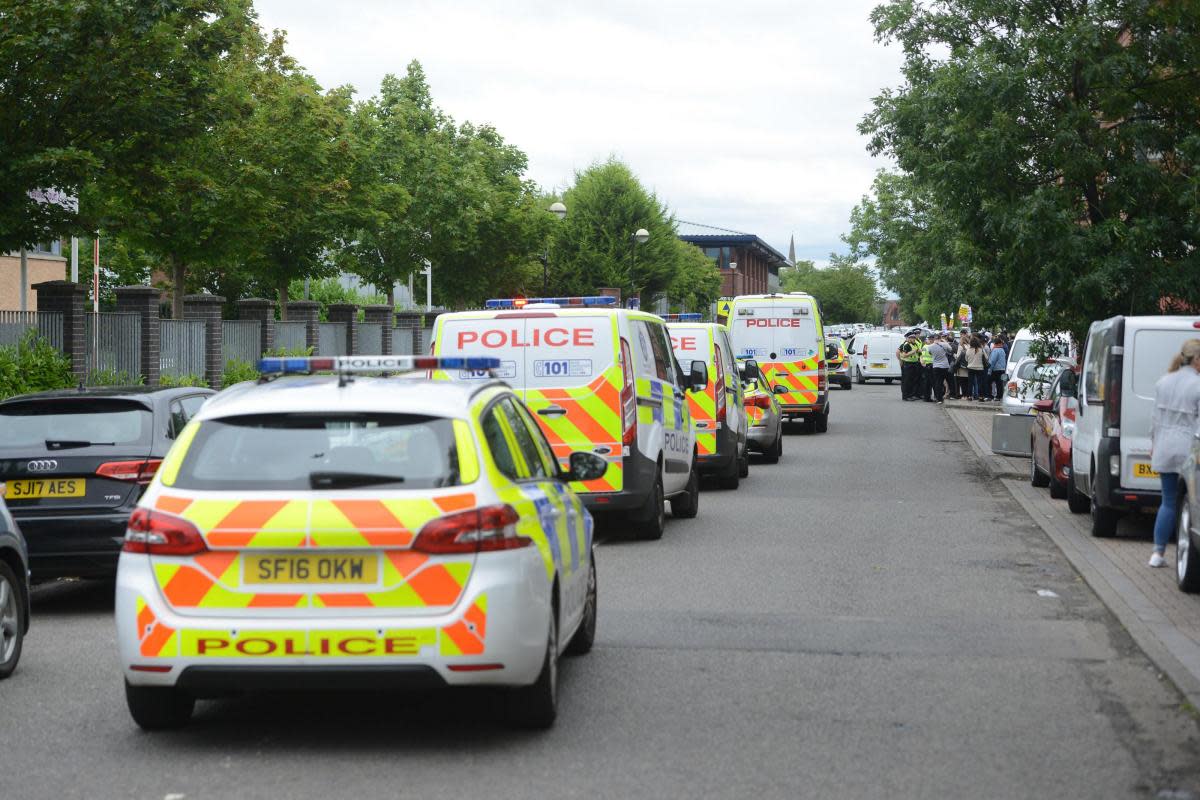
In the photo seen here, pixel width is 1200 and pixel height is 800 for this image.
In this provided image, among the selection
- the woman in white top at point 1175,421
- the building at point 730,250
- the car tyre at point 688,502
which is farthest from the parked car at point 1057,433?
the building at point 730,250

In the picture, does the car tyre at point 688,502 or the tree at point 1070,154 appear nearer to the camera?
the car tyre at point 688,502

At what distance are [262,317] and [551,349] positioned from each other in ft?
64.5

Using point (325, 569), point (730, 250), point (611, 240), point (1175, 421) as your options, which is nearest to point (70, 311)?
point (1175, 421)

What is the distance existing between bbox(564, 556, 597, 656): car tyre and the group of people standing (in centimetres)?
3596

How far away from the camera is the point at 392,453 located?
21.6 feet

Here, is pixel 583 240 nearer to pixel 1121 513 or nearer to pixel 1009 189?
pixel 1009 189

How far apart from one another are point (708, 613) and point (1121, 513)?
228 inches

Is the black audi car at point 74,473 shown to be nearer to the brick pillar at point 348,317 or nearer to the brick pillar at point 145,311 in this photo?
the brick pillar at point 145,311

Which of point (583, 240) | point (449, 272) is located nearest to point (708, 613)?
point (449, 272)

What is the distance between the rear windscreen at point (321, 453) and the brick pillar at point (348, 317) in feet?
107

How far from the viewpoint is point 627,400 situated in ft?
45.5

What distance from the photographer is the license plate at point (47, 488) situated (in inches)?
408

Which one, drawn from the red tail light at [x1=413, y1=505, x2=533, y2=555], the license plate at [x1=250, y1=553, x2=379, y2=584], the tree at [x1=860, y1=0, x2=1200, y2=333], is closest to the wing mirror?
the red tail light at [x1=413, y1=505, x2=533, y2=555]

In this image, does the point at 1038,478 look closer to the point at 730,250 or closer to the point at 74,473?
the point at 74,473
